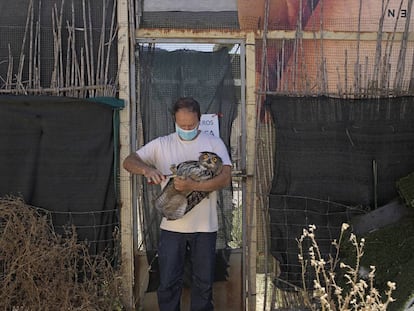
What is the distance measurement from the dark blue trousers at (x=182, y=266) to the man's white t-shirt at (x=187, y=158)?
7 centimetres

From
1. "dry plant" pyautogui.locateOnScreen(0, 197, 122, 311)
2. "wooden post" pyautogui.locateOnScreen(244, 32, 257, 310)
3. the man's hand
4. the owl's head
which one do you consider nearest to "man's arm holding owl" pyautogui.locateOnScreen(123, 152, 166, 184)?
the man's hand

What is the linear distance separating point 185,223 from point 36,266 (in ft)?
3.64

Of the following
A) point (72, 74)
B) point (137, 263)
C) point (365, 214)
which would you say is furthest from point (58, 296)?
point (365, 214)

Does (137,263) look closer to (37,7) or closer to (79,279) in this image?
(79,279)

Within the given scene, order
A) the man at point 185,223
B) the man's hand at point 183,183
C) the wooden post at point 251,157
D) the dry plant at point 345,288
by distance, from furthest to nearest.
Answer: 1. the wooden post at point 251,157
2. the man at point 185,223
3. the man's hand at point 183,183
4. the dry plant at point 345,288

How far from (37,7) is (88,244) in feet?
6.64

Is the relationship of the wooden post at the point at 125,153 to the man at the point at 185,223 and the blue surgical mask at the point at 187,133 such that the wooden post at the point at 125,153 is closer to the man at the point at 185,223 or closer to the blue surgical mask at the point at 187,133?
the man at the point at 185,223

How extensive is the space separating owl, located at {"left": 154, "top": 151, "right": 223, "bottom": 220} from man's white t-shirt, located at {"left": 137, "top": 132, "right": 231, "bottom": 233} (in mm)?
108

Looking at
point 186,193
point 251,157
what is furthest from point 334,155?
point 186,193

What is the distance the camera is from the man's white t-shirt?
445cm

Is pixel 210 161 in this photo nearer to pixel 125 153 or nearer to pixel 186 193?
pixel 186 193

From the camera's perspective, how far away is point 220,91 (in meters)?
5.19

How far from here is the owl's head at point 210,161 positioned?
4.26 metres

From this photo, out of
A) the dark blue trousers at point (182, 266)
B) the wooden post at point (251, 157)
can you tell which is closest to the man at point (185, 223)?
the dark blue trousers at point (182, 266)
